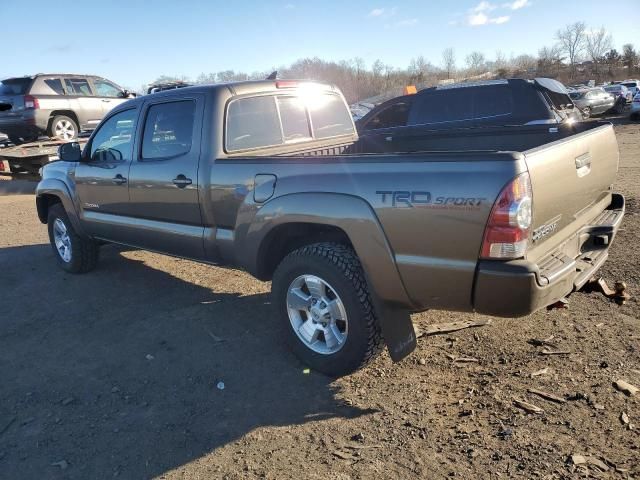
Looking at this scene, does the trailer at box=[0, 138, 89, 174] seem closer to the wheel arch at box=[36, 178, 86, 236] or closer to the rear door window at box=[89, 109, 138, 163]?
the wheel arch at box=[36, 178, 86, 236]

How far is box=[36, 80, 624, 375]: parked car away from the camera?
2666 mm

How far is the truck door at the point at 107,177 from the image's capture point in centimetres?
495

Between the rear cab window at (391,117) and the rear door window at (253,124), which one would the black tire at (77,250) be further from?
the rear cab window at (391,117)

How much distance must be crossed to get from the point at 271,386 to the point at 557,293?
1.84 metres

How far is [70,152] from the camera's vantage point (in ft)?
17.9

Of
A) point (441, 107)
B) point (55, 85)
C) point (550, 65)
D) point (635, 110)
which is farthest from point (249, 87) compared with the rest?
point (550, 65)

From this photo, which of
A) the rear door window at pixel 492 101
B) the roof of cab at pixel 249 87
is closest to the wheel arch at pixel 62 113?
the roof of cab at pixel 249 87

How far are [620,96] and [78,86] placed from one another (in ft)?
90.1

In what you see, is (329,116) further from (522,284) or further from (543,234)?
(522,284)

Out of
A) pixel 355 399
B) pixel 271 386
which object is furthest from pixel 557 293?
pixel 271 386

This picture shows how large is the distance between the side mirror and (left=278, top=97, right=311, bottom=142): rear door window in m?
2.32

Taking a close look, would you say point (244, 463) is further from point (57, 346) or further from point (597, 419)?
point (57, 346)

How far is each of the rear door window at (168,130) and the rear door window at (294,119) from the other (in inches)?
31.2

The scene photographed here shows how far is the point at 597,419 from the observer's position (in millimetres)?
2857
